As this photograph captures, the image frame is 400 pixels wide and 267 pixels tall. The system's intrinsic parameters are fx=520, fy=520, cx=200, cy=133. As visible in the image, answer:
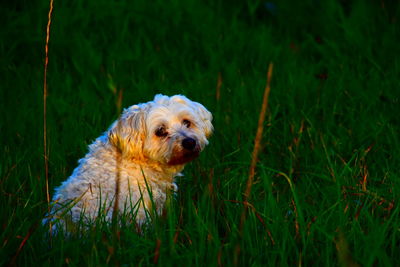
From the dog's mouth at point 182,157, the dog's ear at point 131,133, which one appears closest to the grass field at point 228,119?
the dog's mouth at point 182,157

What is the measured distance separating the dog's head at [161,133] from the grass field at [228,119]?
0.24 metres

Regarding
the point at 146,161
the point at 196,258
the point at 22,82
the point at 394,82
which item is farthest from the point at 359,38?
the point at 196,258

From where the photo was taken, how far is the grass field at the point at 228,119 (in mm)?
2506

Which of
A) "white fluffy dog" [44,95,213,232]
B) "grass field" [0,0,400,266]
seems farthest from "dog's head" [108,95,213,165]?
"grass field" [0,0,400,266]

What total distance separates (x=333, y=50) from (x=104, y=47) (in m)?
2.73

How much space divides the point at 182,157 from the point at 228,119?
101 cm

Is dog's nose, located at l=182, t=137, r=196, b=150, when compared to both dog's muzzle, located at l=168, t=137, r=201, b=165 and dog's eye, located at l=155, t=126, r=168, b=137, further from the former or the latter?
→ dog's eye, located at l=155, t=126, r=168, b=137

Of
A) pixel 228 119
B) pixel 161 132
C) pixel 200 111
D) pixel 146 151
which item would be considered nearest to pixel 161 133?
pixel 161 132

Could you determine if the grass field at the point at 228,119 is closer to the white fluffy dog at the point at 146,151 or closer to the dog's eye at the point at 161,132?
the white fluffy dog at the point at 146,151

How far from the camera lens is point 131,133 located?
355 centimetres

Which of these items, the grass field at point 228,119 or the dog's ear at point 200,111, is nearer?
the grass field at point 228,119

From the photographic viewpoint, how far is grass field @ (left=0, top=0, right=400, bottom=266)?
8.22ft

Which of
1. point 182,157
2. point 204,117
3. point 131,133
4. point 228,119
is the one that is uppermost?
point 228,119

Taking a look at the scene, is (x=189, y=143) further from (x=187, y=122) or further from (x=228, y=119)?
(x=228, y=119)
